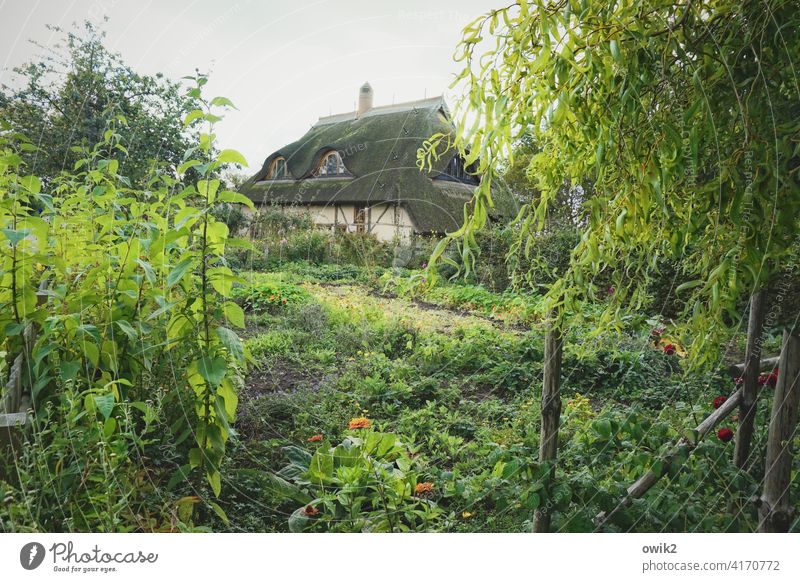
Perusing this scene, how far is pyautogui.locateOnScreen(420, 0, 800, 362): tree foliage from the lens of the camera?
3.09 ft

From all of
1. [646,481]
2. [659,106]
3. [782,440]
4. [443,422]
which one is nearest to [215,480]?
[443,422]

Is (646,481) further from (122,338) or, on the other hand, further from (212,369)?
(122,338)

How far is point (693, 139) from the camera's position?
97cm

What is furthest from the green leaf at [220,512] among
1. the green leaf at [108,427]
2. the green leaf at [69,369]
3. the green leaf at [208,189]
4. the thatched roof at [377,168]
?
the thatched roof at [377,168]

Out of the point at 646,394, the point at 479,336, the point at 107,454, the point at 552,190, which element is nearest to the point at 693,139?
the point at 552,190

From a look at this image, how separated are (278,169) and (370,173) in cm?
24

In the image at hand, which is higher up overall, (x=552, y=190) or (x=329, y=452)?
(x=552, y=190)

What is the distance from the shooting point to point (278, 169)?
1380 millimetres

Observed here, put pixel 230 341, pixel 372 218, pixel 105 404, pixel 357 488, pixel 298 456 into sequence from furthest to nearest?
pixel 372 218 < pixel 298 456 < pixel 357 488 < pixel 230 341 < pixel 105 404

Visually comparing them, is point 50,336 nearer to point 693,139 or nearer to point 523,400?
point 523,400

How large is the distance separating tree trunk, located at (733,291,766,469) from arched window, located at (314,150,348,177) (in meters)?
1.12

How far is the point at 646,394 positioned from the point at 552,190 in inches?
35.0

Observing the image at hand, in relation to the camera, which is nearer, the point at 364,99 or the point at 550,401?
the point at 550,401

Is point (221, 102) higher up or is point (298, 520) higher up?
point (221, 102)
